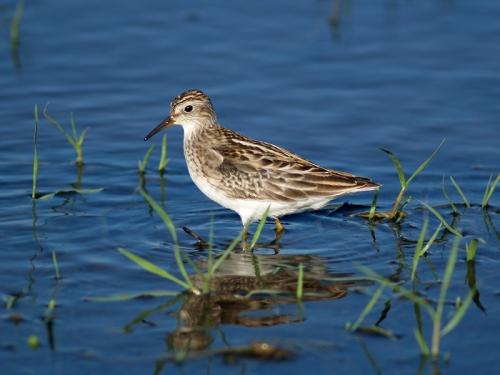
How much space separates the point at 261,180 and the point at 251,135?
2.91 m

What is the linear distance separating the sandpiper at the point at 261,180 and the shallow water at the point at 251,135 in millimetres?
312

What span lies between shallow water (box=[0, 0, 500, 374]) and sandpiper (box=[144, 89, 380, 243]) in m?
0.31

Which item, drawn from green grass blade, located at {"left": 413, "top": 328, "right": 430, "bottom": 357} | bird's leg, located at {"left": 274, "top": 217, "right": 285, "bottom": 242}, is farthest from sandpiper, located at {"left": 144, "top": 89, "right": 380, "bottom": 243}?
green grass blade, located at {"left": 413, "top": 328, "right": 430, "bottom": 357}

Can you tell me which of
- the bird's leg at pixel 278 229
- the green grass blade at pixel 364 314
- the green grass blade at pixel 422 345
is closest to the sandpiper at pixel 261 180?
the bird's leg at pixel 278 229

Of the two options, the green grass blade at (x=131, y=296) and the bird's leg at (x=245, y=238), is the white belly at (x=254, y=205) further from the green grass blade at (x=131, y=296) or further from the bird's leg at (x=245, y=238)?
the green grass blade at (x=131, y=296)

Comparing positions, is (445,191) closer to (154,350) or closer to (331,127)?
(331,127)

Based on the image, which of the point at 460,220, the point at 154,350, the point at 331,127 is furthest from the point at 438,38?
the point at 154,350

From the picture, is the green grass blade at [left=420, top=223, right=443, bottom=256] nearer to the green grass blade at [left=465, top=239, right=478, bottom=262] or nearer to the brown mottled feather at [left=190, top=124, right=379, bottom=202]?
the green grass blade at [left=465, top=239, right=478, bottom=262]

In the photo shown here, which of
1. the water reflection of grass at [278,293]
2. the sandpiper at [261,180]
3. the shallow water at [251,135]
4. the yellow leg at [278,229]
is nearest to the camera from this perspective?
the water reflection of grass at [278,293]

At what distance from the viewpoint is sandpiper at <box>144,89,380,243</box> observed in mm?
11719

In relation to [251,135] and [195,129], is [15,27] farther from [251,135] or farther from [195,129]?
[195,129]

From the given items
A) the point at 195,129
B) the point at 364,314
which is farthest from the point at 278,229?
the point at 364,314

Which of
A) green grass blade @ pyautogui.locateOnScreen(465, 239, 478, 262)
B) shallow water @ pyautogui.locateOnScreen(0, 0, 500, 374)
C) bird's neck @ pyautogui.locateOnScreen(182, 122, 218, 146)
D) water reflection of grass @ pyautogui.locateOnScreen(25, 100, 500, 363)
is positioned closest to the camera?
water reflection of grass @ pyautogui.locateOnScreen(25, 100, 500, 363)

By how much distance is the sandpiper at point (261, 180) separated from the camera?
11719mm
